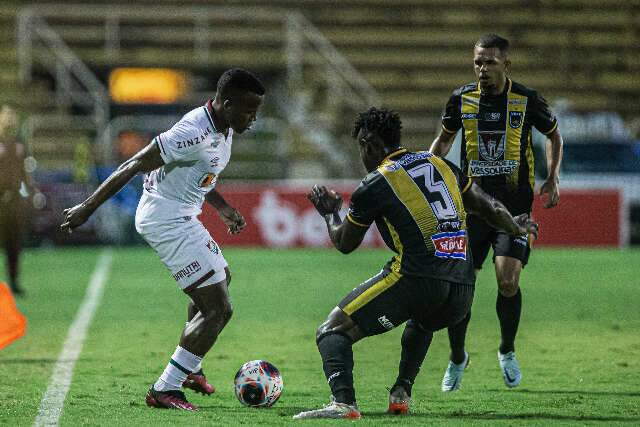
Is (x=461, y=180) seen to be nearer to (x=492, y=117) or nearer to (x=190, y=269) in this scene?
(x=492, y=117)

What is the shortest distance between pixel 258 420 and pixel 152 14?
20.4 meters

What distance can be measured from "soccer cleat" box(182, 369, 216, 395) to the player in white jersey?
0.50m

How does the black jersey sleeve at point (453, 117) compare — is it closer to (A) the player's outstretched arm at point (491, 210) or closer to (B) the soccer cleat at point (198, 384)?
(A) the player's outstretched arm at point (491, 210)

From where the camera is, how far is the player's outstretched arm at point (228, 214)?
779 cm

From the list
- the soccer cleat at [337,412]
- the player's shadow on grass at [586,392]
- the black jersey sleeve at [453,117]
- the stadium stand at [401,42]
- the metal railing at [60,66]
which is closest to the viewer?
the soccer cleat at [337,412]

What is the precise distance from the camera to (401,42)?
27.5 m

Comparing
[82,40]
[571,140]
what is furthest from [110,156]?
[571,140]

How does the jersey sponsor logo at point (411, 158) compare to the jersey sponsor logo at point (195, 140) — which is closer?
the jersey sponsor logo at point (411, 158)

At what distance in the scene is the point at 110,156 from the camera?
22.5 m

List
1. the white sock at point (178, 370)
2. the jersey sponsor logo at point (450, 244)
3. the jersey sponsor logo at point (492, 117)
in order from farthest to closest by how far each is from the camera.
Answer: the jersey sponsor logo at point (492, 117) < the white sock at point (178, 370) < the jersey sponsor logo at point (450, 244)

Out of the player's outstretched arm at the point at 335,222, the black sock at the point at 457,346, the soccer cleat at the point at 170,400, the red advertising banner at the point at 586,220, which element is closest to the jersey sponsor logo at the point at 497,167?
the black sock at the point at 457,346

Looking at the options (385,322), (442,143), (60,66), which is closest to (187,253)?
(385,322)

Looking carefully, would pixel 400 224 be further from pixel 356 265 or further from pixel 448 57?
pixel 448 57

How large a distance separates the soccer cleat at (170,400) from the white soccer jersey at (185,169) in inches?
39.8
